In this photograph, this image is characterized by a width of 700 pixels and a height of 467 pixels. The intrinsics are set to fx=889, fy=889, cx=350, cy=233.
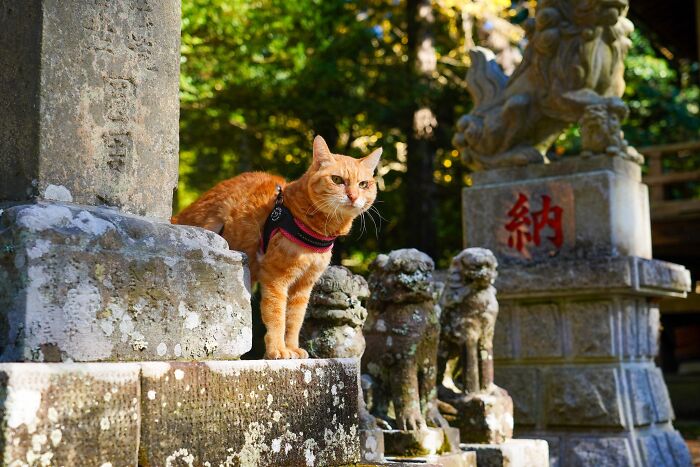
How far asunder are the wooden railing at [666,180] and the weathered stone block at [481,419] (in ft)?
28.9

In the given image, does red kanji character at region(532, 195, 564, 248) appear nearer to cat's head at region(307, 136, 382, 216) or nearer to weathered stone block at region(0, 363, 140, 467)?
cat's head at region(307, 136, 382, 216)

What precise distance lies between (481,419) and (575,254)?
91.1 inches

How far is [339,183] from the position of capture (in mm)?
3426

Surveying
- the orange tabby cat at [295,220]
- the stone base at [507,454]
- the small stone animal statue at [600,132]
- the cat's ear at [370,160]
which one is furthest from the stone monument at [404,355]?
the small stone animal statue at [600,132]

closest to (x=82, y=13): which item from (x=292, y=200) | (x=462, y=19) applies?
(x=292, y=200)

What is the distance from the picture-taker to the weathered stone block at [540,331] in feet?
23.3

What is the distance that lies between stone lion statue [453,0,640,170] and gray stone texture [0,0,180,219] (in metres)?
5.09

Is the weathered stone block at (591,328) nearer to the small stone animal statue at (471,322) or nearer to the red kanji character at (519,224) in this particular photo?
the red kanji character at (519,224)

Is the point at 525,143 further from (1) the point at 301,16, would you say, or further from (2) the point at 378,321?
(1) the point at 301,16

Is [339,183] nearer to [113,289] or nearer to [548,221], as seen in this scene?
[113,289]

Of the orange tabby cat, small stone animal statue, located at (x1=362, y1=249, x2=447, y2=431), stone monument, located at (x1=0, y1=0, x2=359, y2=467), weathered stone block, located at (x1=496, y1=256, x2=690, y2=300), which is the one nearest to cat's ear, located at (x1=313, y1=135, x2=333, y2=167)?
the orange tabby cat

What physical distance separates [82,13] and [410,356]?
8.68 ft

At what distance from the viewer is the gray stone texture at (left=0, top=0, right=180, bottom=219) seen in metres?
2.58

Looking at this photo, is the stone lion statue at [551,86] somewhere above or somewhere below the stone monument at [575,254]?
above
